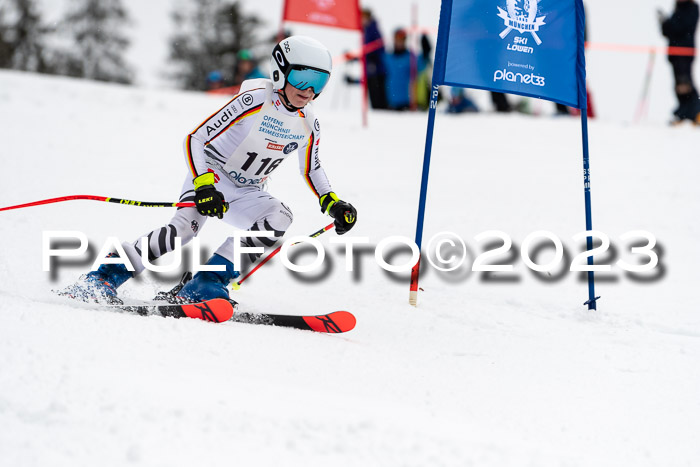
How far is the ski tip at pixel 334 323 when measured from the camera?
3.73 meters

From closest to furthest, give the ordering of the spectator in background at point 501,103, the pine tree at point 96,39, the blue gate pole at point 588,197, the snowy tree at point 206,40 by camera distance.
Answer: the blue gate pole at point 588,197
the spectator in background at point 501,103
the pine tree at point 96,39
the snowy tree at point 206,40

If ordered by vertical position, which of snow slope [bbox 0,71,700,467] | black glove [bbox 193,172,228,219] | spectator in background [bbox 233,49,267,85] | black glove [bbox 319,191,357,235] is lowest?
snow slope [bbox 0,71,700,467]

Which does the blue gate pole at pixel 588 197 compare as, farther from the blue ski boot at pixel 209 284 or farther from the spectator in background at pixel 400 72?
the spectator in background at pixel 400 72

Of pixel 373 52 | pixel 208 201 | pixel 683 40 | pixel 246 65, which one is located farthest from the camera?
pixel 373 52

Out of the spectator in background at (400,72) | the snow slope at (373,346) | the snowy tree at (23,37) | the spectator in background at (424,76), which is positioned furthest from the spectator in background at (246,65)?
the snowy tree at (23,37)

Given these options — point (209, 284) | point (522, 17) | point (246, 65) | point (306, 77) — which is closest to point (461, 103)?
point (246, 65)

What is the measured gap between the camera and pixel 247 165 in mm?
4094

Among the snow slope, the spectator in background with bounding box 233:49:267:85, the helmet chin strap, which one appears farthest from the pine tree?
the helmet chin strap

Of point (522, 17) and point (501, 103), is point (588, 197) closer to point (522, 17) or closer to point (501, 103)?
point (522, 17)

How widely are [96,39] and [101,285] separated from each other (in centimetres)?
2949

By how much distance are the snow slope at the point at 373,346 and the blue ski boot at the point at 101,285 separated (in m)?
0.14

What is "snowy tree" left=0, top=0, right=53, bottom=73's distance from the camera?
27891 mm

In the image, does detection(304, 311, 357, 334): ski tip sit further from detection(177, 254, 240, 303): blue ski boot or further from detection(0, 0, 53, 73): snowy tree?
detection(0, 0, 53, 73): snowy tree

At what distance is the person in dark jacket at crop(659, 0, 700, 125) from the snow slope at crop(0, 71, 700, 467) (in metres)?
2.26
